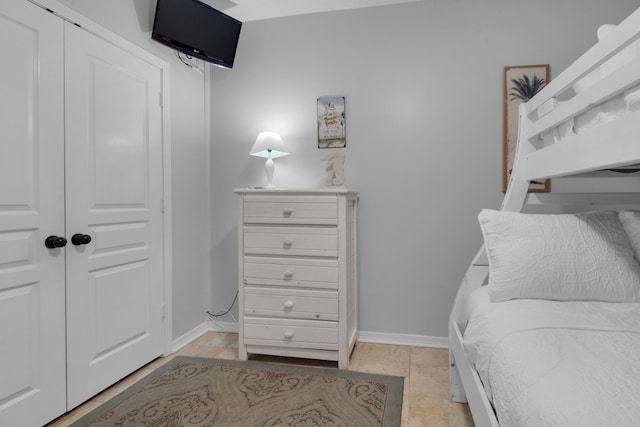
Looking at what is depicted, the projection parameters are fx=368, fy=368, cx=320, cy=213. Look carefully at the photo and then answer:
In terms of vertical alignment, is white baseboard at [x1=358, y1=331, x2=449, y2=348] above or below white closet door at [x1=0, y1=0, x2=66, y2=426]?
below

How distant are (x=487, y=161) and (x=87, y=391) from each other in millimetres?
2704

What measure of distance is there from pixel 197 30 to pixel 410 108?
154 cm

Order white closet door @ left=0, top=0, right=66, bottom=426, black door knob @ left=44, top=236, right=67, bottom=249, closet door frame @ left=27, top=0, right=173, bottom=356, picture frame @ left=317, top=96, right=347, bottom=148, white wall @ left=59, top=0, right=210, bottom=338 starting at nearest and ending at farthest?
white closet door @ left=0, top=0, right=66, bottom=426 → black door knob @ left=44, top=236, right=67, bottom=249 → closet door frame @ left=27, top=0, right=173, bottom=356 → white wall @ left=59, top=0, right=210, bottom=338 → picture frame @ left=317, top=96, right=347, bottom=148

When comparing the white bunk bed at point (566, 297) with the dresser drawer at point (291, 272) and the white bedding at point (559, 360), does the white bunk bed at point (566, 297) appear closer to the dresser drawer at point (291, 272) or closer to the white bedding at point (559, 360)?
the white bedding at point (559, 360)

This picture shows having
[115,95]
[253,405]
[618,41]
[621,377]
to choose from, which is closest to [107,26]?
[115,95]

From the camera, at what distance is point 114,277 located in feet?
6.70

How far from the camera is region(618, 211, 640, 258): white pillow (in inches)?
57.6

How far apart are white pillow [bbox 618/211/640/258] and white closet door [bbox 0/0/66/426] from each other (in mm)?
2487

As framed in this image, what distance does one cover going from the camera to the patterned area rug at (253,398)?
66.0 inches

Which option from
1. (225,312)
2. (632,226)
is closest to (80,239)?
(225,312)

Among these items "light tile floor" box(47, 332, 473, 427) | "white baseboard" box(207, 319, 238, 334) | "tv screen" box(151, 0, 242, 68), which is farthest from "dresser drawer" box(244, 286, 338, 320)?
"tv screen" box(151, 0, 242, 68)

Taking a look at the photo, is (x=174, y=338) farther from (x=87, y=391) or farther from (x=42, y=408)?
(x=42, y=408)

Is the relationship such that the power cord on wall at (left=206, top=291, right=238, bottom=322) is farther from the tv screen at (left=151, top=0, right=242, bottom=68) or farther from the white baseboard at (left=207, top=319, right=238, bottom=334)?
the tv screen at (left=151, top=0, right=242, bottom=68)

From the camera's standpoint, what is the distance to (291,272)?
7.39ft
